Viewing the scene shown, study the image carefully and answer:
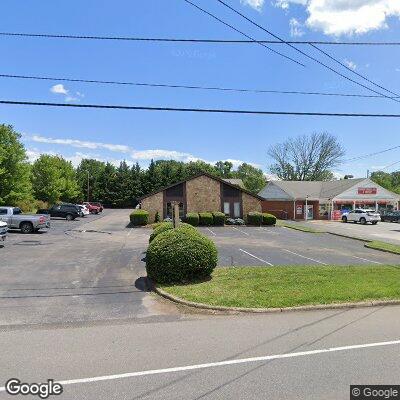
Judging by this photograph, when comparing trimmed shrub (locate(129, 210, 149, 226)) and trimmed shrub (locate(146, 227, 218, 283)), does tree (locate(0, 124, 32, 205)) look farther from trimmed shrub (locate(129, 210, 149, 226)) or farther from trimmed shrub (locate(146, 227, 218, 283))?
trimmed shrub (locate(146, 227, 218, 283))

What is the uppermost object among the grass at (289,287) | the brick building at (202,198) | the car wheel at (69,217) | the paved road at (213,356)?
the brick building at (202,198)

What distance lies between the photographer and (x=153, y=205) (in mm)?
41500

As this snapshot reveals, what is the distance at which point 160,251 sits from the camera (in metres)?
11.9

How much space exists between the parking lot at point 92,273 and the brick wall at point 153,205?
17216 millimetres

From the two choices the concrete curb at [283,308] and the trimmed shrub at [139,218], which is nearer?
the concrete curb at [283,308]

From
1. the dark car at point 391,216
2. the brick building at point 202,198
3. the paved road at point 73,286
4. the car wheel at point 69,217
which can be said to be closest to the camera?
the paved road at point 73,286

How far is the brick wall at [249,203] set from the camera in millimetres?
42875

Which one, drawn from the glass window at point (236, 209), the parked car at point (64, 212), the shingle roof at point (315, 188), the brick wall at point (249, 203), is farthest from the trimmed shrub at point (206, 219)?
the shingle roof at point (315, 188)

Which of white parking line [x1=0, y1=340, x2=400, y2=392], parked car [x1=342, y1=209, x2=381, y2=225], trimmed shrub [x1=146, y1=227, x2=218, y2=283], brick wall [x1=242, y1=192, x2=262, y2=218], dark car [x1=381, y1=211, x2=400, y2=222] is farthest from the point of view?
dark car [x1=381, y1=211, x2=400, y2=222]

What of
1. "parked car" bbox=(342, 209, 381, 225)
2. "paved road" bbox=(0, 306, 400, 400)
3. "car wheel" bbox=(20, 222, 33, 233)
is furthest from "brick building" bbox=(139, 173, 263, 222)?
"paved road" bbox=(0, 306, 400, 400)

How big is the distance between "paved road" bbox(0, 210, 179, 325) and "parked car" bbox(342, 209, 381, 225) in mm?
33595

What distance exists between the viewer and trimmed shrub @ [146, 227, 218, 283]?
1178cm

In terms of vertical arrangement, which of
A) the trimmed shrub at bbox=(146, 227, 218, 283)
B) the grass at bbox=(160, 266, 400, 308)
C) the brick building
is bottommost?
the grass at bbox=(160, 266, 400, 308)

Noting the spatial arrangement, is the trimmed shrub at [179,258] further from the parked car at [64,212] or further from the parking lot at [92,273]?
the parked car at [64,212]
